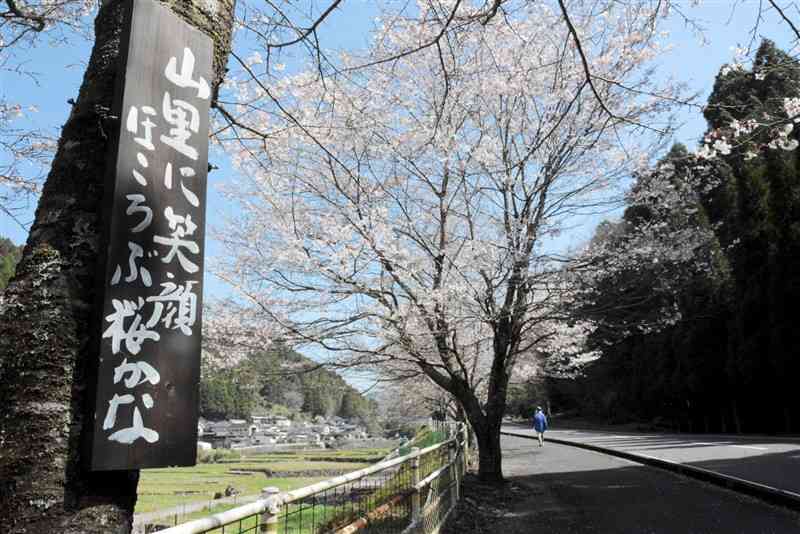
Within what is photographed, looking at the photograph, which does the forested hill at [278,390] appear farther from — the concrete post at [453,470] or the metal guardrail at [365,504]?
the concrete post at [453,470]

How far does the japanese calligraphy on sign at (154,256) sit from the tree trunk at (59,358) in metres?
0.07

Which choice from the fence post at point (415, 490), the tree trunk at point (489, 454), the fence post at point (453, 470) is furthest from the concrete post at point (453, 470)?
the fence post at point (415, 490)

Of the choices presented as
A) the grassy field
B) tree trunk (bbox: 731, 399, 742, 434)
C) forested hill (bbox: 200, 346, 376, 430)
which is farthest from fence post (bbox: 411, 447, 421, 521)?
tree trunk (bbox: 731, 399, 742, 434)

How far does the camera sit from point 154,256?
192 centimetres

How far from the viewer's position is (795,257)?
1914 cm

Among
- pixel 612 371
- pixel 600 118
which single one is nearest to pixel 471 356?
pixel 600 118

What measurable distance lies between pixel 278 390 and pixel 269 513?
112m

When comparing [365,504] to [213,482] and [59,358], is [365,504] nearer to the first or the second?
[59,358]

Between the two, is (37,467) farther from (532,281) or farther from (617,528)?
(532,281)

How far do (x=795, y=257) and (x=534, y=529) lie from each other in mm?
17772

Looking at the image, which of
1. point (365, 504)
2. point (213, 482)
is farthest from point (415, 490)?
point (213, 482)

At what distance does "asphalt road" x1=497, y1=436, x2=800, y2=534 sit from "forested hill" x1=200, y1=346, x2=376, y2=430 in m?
4.00

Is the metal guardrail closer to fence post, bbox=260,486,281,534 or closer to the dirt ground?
fence post, bbox=260,486,281,534

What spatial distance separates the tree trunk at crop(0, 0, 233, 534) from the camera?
1580 mm
